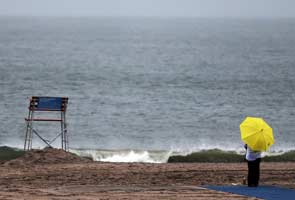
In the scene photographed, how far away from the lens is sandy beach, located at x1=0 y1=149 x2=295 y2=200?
52.1ft

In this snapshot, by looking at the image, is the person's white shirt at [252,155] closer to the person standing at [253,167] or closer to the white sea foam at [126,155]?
the person standing at [253,167]

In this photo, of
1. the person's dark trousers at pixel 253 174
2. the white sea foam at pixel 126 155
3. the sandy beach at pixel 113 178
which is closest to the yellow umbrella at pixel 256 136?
the person's dark trousers at pixel 253 174

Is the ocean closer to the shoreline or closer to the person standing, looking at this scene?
the shoreline

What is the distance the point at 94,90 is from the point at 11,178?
35391 mm

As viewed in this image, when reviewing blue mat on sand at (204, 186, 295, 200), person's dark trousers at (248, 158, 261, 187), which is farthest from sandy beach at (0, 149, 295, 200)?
person's dark trousers at (248, 158, 261, 187)

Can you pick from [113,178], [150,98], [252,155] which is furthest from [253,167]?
[150,98]

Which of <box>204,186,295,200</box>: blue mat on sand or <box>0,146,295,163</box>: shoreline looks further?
<box>0,146,295,163</box>: shoreline

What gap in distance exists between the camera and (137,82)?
60531mm

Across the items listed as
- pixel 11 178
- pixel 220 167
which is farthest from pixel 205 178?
pixel 11 178

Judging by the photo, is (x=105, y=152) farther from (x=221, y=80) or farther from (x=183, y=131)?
(x=221, y=80)

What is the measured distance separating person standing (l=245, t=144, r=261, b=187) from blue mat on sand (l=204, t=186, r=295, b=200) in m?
0.15

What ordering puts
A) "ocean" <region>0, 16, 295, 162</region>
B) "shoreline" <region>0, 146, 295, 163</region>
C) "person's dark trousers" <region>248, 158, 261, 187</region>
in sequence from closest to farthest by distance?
"person's dark trousers" <region>248, 158, 261, 187</region> → "shoreline" <region>0, 146, 295, 163</region> → "ocean" <region>0, 16, 295, 162</region>

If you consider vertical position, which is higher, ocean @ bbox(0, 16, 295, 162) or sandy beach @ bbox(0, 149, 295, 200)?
ocean @ bbox(0, 16, 295, 162)

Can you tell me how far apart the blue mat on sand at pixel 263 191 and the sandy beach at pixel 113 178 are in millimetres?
369
